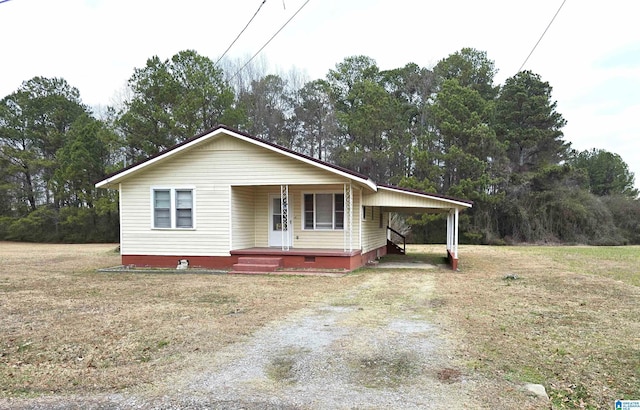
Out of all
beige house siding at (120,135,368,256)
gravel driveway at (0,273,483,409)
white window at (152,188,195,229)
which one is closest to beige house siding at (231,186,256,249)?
beige house siding at (120,135,368,256)

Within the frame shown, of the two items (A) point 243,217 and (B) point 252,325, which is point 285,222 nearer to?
(A) point 243,217

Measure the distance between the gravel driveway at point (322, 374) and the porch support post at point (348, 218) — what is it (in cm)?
679

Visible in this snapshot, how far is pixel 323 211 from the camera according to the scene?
14.5 metres

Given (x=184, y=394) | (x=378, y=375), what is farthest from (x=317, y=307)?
(x=184, y=394)

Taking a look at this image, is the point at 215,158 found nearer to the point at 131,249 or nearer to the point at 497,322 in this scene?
the point at 131,249

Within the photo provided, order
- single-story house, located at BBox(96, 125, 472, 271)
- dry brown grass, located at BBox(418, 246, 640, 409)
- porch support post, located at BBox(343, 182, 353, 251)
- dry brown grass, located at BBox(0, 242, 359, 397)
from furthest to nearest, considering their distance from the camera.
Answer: porch support post, located at BBox(343, 182, 353, 251)
single-story house, located at BBox(96, 125, 472, 271)
dry brown grass, located at BBox(0, 242, 359, 397)
dry brown grass, located at BBox(418, 246, 640, 409)

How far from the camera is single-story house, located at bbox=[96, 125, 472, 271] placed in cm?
1317

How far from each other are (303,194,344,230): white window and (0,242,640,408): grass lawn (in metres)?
2.64

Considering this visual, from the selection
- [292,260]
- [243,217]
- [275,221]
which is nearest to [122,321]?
[292,260]

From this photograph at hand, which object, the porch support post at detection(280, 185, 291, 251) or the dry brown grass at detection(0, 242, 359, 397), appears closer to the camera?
the dry brown grass at detection(0, 242, 359, 397)

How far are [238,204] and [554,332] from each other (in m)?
9.87

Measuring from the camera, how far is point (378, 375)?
4.36 meters

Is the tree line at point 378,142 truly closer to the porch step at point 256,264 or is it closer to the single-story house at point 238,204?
the single-story house at point 238,204

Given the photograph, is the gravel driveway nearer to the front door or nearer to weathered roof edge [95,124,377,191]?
weathered roof edge [95,124,377,191]
